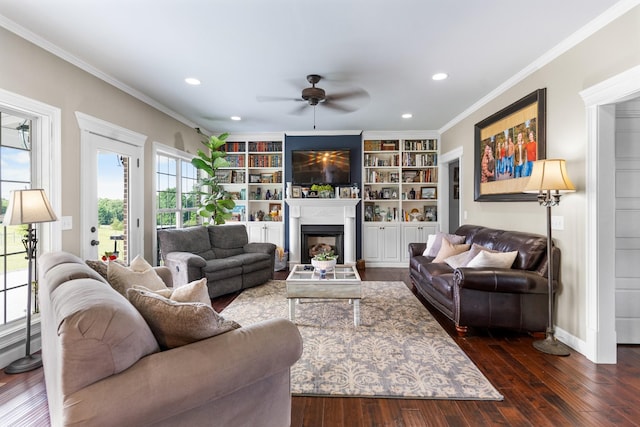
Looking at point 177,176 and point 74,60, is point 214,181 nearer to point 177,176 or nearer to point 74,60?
point 177,176

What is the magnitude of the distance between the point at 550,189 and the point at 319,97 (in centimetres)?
242

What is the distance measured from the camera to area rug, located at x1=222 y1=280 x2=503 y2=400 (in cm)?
214

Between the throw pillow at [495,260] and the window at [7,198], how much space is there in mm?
4095

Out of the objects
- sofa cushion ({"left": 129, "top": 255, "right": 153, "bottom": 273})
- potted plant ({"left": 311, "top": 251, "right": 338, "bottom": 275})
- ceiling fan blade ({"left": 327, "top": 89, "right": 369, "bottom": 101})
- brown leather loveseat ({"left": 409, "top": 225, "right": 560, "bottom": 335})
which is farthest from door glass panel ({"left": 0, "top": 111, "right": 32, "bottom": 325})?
brown leather loveseat ({"left": 409, "top": 225, "right": 560, "bottom": 335})

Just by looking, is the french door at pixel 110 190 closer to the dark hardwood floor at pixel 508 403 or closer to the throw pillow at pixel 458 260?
the dark hardwood floor at pixel 508 403

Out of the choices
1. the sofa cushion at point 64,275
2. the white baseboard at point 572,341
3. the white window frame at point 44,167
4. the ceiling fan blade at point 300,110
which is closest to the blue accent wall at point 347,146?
the ceiling fan blade at point 300,110

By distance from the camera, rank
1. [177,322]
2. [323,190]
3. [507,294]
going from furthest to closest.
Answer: [323,190], [507,294], [177,322]

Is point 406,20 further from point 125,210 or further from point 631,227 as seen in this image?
point 125,210

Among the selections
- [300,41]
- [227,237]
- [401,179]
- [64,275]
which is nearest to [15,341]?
[64,275]

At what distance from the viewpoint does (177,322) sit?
131cm

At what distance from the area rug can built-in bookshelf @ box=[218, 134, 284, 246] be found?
99.2 inches

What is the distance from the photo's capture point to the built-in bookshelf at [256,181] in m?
6.45

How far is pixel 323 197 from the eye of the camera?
6.24 m

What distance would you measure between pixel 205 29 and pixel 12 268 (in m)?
2.55
